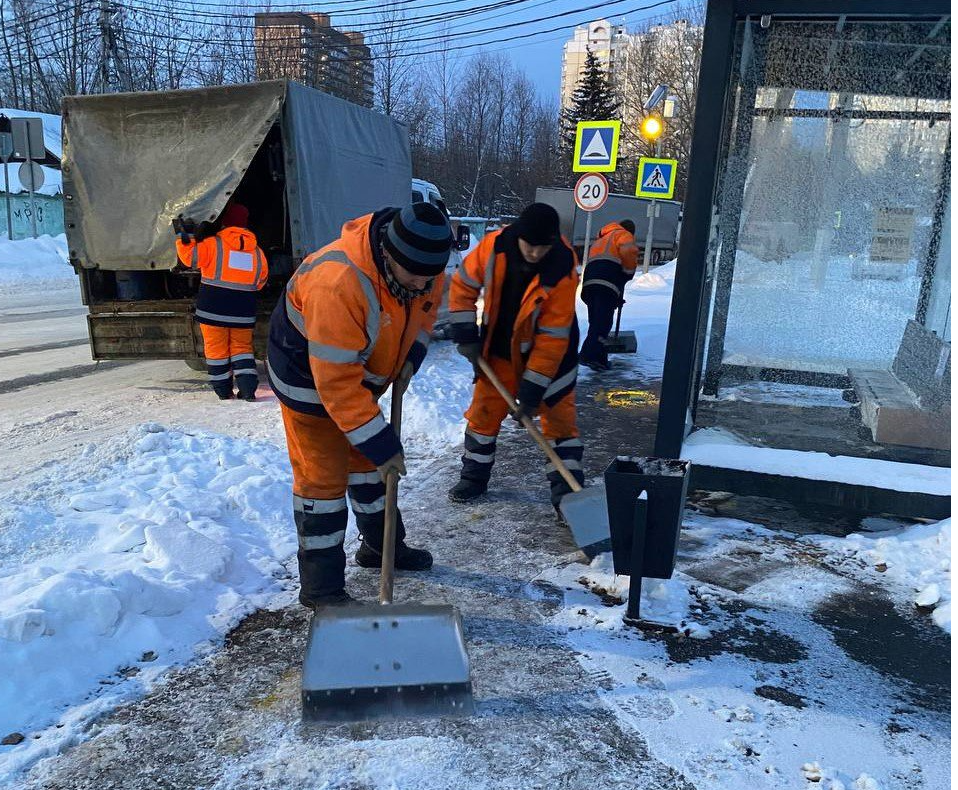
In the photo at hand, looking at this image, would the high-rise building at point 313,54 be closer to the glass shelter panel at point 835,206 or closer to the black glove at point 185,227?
the black glove at point 185,227

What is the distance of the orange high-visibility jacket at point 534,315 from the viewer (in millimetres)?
4023

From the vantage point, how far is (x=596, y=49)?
59188mm

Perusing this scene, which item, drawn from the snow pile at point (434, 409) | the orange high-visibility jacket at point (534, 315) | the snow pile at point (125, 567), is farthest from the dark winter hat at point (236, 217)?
the orange high-visibility jacket at point (534, 315)

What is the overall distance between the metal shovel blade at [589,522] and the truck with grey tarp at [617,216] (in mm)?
18573

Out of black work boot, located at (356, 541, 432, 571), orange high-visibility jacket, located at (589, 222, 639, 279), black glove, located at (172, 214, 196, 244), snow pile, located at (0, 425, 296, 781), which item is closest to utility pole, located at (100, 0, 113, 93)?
black glove, located at (172, 214, 196, 244)

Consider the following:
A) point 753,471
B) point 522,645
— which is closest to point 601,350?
point 753,471

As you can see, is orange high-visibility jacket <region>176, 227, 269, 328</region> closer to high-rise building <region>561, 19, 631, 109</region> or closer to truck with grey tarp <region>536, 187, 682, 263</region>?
truck with grey tarp <region>536, 187, 682, 263</region>

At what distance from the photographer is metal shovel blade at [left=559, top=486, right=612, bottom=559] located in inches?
139

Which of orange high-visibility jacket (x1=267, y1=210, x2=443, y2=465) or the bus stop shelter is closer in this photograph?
orange high-visibility jacket (x1=267, y1=210, x2=443, y2=465)

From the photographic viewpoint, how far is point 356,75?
31531mm

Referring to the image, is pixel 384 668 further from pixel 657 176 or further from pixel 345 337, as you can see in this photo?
pixel 657 176

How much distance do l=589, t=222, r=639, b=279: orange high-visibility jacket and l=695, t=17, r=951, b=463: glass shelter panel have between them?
2.75 m

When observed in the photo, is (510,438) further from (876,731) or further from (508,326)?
(876,731)

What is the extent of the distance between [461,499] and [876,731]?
2.49 meters
